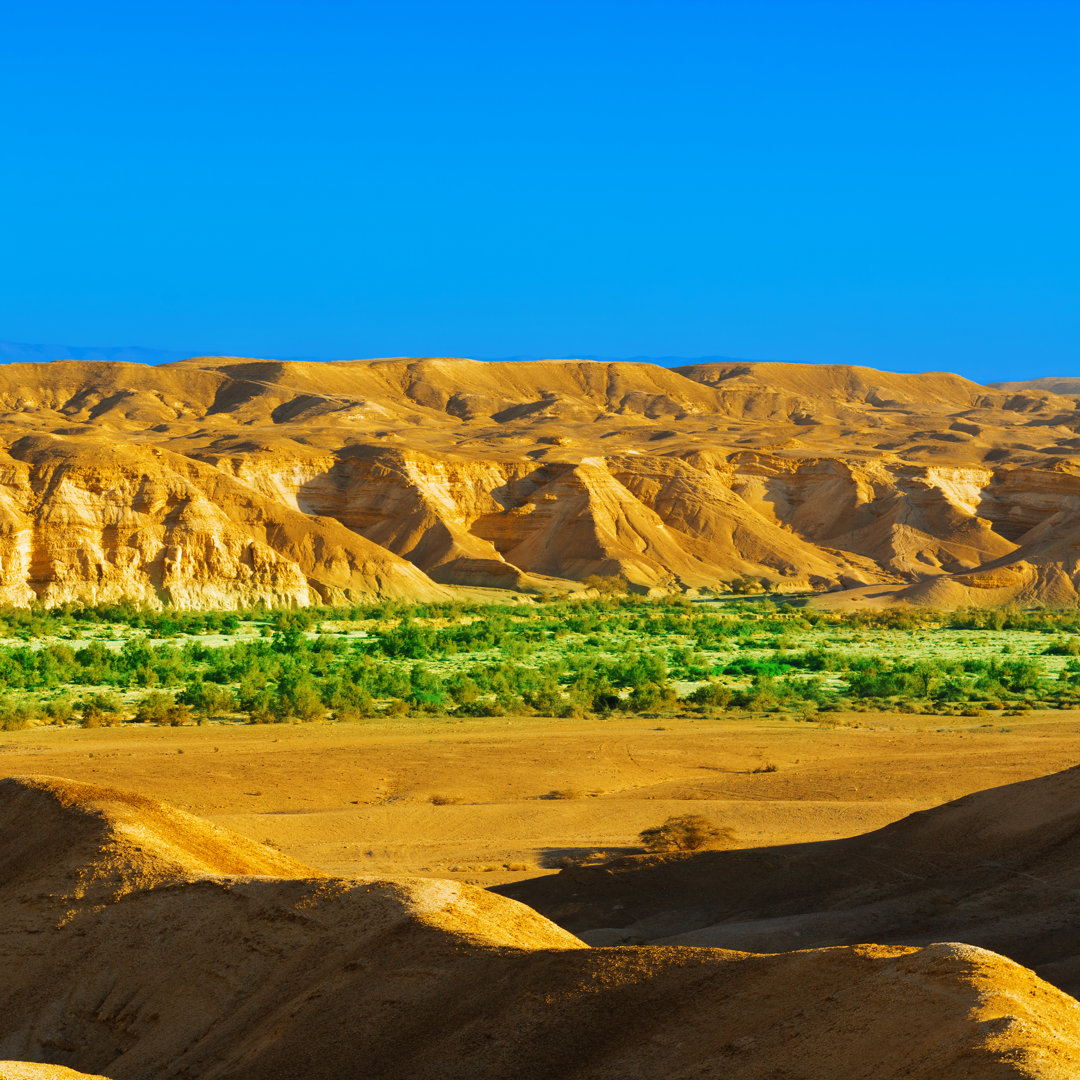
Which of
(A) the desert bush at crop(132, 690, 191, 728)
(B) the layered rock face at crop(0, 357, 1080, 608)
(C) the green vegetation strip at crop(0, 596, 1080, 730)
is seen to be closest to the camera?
(A) the desert bush at crop(132, 690, 191, 728)

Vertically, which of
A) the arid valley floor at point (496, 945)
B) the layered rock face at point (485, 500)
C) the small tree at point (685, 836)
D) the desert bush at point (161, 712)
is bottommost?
the desert bush at point (161, 712)

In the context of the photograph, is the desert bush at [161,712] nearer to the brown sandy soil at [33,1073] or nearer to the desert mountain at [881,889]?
the desert mountain at [881,889]

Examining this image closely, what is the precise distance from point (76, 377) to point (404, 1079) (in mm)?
145642

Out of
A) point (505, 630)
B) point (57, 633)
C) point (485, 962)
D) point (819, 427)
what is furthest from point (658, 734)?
point (819, 427)

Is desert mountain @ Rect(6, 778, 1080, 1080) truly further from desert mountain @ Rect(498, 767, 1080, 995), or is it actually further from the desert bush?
the desert bush

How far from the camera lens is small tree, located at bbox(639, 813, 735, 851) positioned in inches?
602

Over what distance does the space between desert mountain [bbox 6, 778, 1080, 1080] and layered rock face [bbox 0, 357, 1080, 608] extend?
44.1 m

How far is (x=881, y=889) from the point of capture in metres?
12.5

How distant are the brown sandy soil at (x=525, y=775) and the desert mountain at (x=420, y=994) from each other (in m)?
6.12

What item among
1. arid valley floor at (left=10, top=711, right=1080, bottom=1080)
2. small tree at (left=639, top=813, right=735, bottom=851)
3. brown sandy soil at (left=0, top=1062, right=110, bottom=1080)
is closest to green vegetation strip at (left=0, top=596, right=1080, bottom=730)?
arid valley floor at (left=10, top=711, right=1080, bottom=1080)

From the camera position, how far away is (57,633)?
44.7 m

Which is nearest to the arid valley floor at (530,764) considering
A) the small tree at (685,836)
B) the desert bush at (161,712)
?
the desert bush at (161,712)

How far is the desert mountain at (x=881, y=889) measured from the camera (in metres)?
11.1

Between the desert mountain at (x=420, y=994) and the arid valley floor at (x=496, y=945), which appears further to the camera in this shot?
the arid valley floor at (x=496, y=945)
